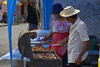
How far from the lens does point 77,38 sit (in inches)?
135

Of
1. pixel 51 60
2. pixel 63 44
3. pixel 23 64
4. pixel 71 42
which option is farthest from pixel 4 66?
pixel 71 42

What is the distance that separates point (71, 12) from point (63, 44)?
1.16 metres

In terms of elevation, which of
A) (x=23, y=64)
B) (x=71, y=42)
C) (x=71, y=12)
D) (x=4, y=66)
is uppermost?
(x=71, y=12)

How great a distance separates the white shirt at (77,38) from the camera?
130 inches

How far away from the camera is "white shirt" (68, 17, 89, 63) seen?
10.8ft

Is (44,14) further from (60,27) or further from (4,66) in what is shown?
(60,27)

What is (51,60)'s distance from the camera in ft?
12.1

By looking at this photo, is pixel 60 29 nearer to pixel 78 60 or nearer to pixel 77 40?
pixel 77 40

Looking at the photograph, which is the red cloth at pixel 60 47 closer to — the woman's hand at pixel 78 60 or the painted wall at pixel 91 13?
the woman's hand at pixel 78 60

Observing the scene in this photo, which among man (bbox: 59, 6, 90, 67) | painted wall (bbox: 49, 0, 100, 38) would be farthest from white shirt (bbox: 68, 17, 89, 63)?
painted wall (bbox: 49, 0, 100, 38)

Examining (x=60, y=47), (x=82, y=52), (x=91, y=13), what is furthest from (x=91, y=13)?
(x=82, y=52)

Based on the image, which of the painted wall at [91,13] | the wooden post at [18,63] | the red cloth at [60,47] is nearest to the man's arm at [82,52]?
the red cloth at [60,47]

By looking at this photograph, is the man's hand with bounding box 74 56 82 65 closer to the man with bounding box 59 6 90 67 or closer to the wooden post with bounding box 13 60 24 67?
the man with bounding box 59 6 90 67

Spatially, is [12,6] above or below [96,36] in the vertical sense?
above
